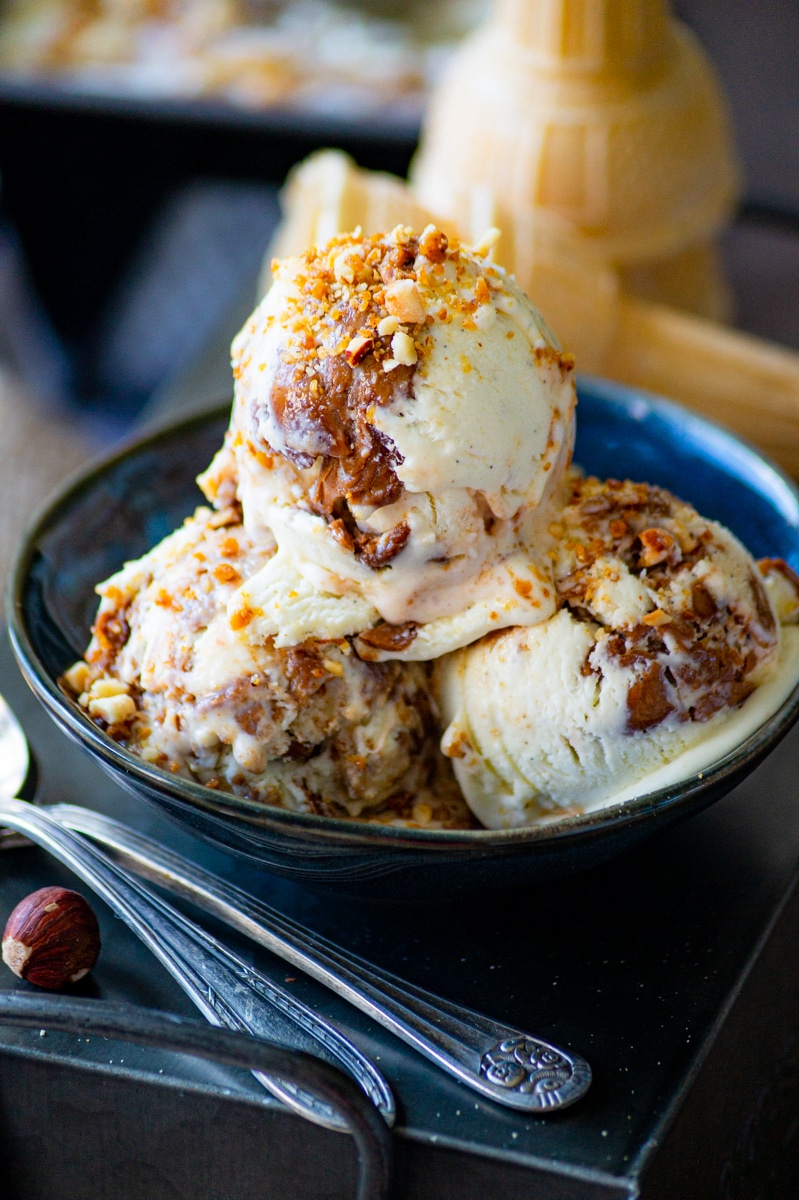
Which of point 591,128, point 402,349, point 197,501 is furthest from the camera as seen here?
point 591,128

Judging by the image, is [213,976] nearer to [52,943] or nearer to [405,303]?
[52,943]

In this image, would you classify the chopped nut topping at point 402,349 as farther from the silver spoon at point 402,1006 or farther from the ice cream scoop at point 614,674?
the silver spoon at point 402,1006

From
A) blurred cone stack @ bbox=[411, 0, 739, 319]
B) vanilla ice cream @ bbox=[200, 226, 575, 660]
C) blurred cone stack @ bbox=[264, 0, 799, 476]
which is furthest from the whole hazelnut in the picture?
blurred cone stack @ bbox=[411, 0, 739, 319]

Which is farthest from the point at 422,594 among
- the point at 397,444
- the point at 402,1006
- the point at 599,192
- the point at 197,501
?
the point at 599,192

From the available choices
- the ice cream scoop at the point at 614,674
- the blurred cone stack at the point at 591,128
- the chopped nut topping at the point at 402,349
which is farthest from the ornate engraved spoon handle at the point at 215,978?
the blurred cone stack at the point at 591,128

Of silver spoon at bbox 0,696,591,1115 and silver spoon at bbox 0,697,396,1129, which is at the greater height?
silver spoon at bbox 0,696,591,1115

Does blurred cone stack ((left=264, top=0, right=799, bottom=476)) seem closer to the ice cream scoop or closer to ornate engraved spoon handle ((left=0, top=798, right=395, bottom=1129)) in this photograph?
the ice cream scoop

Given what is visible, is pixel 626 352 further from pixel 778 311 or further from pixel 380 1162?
pixel 380 1162

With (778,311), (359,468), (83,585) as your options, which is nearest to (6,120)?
(778,311)

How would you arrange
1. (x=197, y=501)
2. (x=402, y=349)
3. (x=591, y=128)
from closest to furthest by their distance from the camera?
(x=402, y=349) < (x=197, y=501) < (x=591, y=128)
